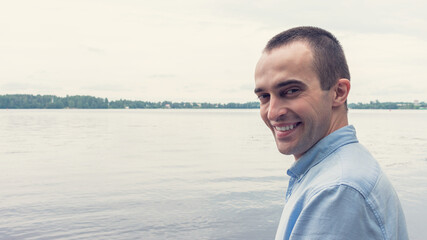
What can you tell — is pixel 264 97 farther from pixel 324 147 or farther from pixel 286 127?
pixel 324 147

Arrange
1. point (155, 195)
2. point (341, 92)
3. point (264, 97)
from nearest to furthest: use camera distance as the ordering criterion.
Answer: point (341, 92)
point (264, 97)
point (155, 195)

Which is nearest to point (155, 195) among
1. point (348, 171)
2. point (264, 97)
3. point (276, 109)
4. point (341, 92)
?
point (264, 97)

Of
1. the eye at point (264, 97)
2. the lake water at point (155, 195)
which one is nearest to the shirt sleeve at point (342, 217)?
the eye at point (264, 97)

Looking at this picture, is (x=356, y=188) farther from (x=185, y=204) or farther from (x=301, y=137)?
(x=185, y=204)

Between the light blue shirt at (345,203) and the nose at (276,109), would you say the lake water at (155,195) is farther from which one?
the light blue shirt at (345,203)

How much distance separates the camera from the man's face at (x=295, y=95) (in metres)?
1.94

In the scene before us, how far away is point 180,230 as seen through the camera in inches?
432

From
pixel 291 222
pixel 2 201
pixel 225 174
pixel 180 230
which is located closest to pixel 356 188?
pixel 291 222

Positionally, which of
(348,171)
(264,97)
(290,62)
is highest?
(290,62)

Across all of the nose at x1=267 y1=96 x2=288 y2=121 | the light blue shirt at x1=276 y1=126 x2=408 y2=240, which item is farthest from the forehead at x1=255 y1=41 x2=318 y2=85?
the light blue shirt at x1=276 y1=126 x2=408 y2=240

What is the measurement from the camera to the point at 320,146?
1939 mm

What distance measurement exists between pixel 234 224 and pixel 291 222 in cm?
A: 998

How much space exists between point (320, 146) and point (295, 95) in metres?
0.28

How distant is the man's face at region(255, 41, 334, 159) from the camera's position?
76.5 inches
